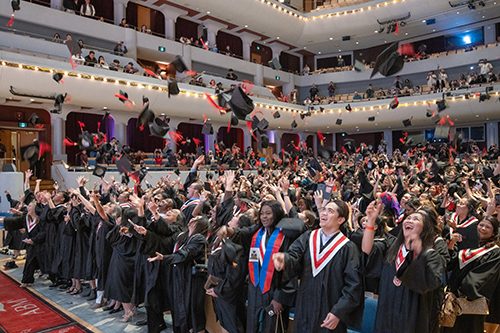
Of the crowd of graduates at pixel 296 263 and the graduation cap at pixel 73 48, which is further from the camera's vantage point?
the graduation cap at pixel 73 48

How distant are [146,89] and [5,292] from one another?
1399cm

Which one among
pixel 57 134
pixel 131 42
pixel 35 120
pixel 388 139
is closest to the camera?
pixel 35 120

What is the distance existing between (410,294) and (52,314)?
492 centimetres

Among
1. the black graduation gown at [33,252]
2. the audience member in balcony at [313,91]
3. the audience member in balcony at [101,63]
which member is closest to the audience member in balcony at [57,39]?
the audience member in balcony at [101,63]

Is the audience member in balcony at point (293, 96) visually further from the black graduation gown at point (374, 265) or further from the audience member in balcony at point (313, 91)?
the black graduation gown at point (374, 265)

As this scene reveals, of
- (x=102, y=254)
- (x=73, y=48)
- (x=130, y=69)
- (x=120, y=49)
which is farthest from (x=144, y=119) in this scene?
(x=120, y=49)

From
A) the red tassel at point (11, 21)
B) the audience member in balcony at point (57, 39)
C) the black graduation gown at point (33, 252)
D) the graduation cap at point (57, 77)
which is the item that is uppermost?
the red tassel at point (11, 21)

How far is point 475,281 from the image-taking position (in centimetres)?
332

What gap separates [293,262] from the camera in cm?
321

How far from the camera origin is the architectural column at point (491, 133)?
26.9 metres

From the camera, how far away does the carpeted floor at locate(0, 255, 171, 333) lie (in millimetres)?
5164

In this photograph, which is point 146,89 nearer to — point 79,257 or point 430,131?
point 79,257

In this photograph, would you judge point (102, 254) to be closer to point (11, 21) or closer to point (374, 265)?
point (374, 265)

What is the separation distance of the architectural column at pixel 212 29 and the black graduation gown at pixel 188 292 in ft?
79.2
